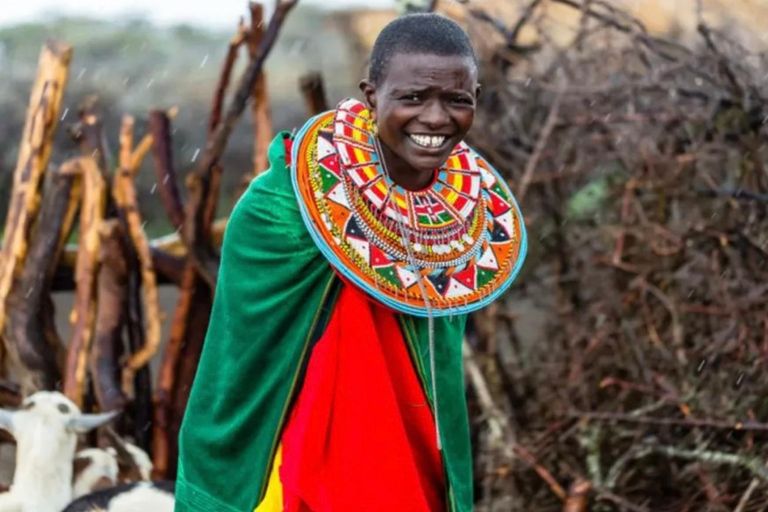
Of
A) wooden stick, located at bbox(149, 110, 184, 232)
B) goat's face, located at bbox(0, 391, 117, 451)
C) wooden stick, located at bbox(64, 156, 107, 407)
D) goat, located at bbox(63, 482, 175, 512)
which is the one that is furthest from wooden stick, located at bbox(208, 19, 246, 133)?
goat, located at bbox(63, 482, 175, 512)

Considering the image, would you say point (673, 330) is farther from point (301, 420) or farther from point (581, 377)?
point (301, 420)

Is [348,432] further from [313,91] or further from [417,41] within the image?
[313,91]

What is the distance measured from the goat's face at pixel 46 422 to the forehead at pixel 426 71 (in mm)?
2266

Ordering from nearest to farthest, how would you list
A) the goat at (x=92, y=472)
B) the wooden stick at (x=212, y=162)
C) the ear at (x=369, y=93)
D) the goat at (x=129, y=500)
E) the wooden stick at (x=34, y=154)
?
the ear at (x=369, y=93)
the goat at (x=129, y=500)
the goat at (x=92, y=472)
the wooden stick at (x=212, y=162)
the wooden stick at (x=34, y=154)

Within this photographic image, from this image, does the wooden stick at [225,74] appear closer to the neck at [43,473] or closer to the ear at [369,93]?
the neck at [43,473]

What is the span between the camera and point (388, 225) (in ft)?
9.51

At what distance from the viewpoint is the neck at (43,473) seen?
4.42 meters

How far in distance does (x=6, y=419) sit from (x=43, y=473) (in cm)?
25

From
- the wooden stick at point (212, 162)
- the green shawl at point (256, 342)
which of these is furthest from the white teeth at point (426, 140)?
the wooden stick at point (212, 162)

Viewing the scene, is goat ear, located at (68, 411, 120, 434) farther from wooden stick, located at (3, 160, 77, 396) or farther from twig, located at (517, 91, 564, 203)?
twig, located at (517, 91, 564, 203)

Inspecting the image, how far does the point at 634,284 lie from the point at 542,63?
1491 millimetres

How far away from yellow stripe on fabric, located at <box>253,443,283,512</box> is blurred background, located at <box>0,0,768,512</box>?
1.86m

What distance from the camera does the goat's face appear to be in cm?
458

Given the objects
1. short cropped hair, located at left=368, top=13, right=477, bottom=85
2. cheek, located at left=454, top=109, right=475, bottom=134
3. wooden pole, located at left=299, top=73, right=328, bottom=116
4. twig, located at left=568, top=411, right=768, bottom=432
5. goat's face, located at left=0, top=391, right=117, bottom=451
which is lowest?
goat's face, located at left=0, top=391, right=117, bottom=451
